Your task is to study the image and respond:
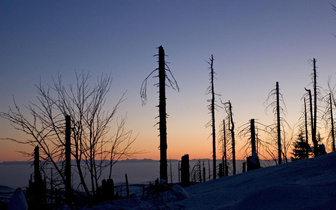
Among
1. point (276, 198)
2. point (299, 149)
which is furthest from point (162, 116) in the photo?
point (299, 149)

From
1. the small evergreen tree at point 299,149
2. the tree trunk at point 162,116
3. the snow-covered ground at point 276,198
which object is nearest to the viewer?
the snow-covered ground at point 276,198

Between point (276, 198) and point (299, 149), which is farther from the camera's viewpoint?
point (299, 149)

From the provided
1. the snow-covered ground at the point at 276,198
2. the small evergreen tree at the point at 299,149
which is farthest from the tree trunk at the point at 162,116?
the small evergreen tree at the point at 299,149

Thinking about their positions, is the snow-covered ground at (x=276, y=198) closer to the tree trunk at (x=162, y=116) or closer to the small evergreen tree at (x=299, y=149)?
the tree trunk at (x=162, y=116)

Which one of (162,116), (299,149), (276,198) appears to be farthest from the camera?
(299,149)

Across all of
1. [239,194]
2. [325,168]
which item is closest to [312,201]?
[239,194]

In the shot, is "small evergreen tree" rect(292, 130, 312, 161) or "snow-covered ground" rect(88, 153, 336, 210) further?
"small evergreen tree" rect(292, 130, 312, 161)

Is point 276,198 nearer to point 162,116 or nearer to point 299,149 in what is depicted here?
point 162,116

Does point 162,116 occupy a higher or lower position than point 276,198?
higher

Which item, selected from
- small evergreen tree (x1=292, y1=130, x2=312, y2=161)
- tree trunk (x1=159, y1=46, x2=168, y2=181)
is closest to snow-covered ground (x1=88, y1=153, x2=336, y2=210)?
tree trunk (x1=159, y1=46, x2=168, y2=181)

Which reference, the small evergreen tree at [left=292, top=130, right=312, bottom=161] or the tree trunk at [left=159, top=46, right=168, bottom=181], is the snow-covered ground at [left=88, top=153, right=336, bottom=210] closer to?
the tree trunk at [left=159, top=46, right=168, bottom=181]

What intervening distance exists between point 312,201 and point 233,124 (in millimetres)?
24023

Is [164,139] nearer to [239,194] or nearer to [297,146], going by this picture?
[239,194]

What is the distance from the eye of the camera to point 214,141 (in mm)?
23078
